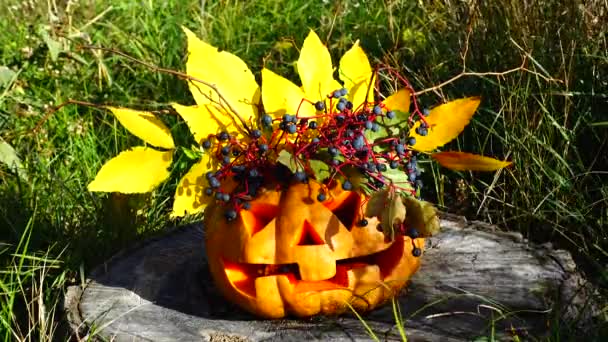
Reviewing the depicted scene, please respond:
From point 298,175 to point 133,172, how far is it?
0.46m

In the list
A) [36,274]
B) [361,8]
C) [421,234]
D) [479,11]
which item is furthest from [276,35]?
[421,234]

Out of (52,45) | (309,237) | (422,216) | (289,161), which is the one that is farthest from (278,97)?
(52,45)

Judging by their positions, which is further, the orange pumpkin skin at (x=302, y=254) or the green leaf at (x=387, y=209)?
the orange pumpkin skin at (x=302, y=254)

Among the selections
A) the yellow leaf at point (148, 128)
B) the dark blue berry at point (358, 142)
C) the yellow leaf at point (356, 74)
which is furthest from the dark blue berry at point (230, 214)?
the yellow leaf at point (356, 74)

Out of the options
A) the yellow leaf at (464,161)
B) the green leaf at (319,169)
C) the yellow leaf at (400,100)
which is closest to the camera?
the green leaf at (319,169)

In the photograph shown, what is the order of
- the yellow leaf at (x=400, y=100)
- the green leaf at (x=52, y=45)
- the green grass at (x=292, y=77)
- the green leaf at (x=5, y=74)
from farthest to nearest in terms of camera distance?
the green leaf at (x=52, y=45) → the green leaf at (x=5, y=74) → the green grass at (x=292, y=77) → the yellow leaf at (x=400, y=100)

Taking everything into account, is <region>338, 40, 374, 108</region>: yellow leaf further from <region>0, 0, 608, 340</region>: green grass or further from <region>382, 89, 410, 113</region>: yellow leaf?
<region>0, 0, 608, 340</region>: green grass

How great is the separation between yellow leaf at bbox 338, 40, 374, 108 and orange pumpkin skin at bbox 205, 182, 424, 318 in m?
0.27

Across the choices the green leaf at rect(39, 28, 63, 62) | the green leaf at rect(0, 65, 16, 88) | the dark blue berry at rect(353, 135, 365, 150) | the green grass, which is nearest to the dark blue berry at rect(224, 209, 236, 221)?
the dark blue berry at rect(353, 135, 365, 150)

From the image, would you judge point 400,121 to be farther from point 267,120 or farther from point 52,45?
point 52,45

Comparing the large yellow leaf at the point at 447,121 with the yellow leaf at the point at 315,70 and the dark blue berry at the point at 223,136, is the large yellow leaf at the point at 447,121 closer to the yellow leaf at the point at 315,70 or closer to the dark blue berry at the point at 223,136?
the yellow leaf at the point at 315,70

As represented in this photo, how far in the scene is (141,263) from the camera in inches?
108

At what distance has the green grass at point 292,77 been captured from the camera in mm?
3145

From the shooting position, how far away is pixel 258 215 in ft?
7.72
